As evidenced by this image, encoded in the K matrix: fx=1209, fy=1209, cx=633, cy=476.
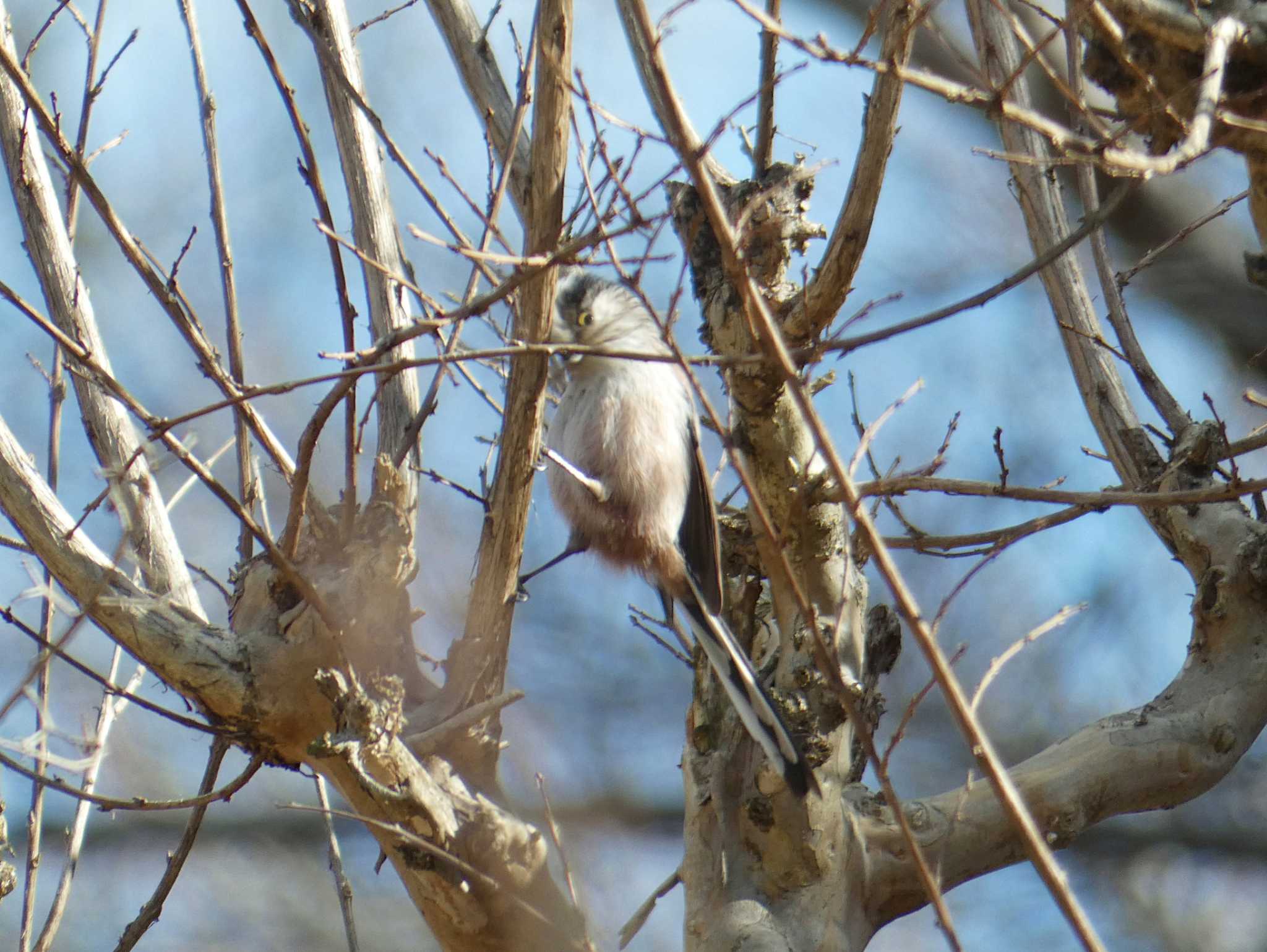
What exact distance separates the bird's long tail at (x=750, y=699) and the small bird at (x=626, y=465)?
0.74 feet

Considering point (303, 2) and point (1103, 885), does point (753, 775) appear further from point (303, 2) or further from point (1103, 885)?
point (1103, 885)

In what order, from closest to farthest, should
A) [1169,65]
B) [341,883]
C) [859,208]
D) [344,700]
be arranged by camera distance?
1. [1169,65]
2. [344,700]
3. [859,208]
4. [341,883]

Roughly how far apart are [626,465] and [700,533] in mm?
283

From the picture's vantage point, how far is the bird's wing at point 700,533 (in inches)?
127

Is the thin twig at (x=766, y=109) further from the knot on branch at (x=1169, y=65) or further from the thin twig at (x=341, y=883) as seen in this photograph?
the thin twig at (x=341, y=883)

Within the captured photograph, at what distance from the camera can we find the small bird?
3312mm

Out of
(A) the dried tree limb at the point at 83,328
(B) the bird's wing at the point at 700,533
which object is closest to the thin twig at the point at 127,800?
(A) the dried tree limb at the point at 83,328

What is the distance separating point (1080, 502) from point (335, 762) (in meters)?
1.45

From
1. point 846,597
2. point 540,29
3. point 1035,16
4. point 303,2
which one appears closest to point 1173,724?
point 846,597

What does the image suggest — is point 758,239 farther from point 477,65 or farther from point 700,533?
point 700,533

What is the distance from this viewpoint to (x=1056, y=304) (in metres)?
3.29

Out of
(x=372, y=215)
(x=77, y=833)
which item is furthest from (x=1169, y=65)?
(x=77, y=833)

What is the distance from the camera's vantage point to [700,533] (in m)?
3.37

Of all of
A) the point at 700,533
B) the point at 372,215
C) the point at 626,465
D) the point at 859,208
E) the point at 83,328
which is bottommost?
the point at 859,208
